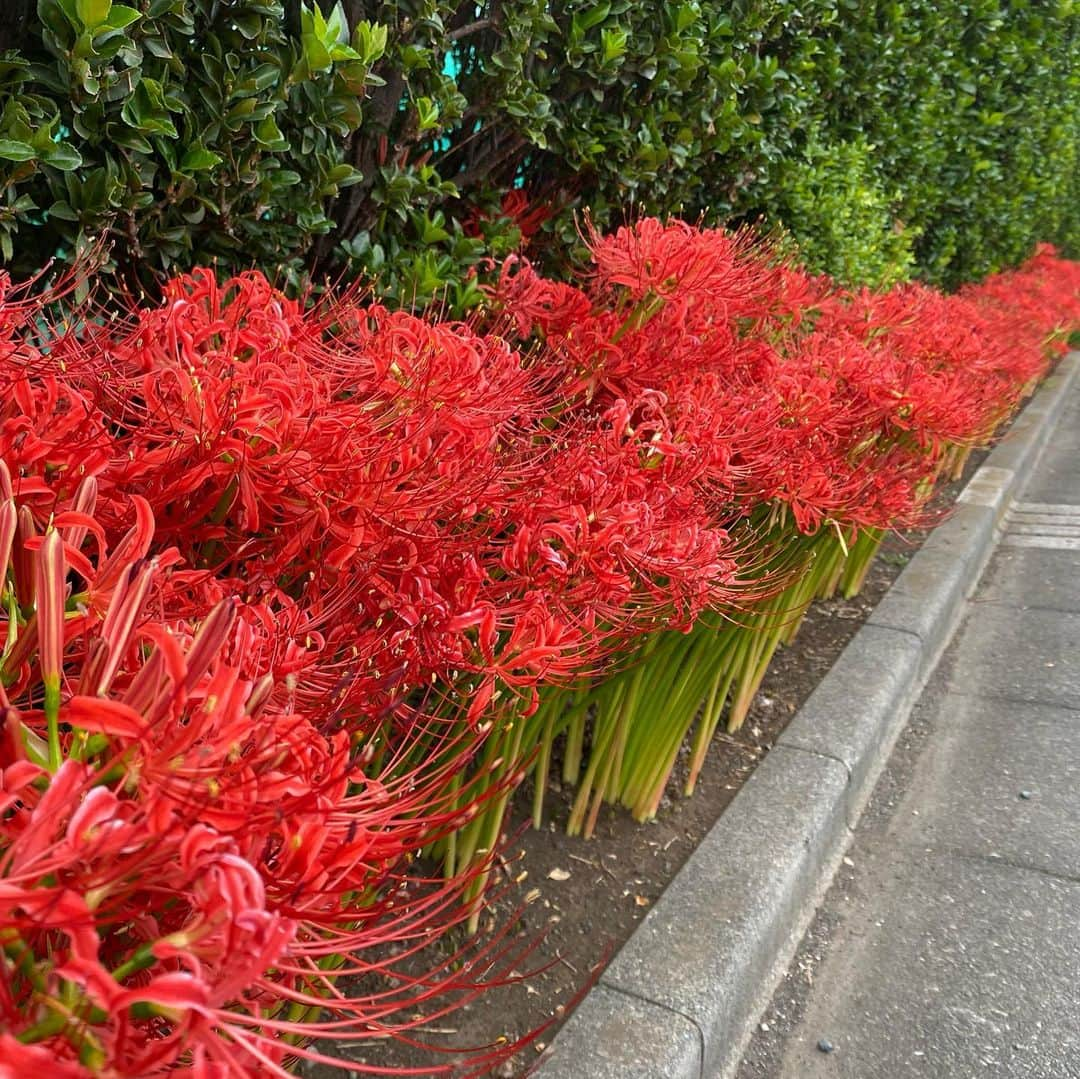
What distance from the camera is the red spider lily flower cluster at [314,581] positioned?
59 centimetres

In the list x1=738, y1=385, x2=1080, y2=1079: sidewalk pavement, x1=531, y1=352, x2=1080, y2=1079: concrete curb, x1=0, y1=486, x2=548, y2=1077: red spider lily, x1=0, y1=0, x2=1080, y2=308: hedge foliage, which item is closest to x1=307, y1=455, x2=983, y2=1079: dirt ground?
x1=531, y1=352, x2=1080, y2=1079: concrete curb

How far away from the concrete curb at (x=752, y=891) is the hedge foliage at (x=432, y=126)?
169 centimetres

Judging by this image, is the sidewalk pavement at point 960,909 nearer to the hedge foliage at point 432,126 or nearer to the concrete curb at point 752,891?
the concrete curb at point 752,891

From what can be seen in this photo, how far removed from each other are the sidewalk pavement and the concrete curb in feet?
0.27

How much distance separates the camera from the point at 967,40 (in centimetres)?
746

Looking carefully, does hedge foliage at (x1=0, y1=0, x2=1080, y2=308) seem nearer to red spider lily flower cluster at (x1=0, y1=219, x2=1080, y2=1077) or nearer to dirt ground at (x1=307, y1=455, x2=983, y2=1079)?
red spider lily flower cluster at (x1=0, y1=219, x2=1080, y2=1077)

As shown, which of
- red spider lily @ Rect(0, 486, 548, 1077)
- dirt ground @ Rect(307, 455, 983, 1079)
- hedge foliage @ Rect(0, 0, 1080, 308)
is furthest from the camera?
hedge foliage @ Rect(0, 0, 1080, 308)

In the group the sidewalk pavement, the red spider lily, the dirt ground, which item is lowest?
the sidewalk pavement

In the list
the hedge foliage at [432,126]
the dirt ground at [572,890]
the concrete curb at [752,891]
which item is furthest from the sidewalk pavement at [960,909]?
the hedge foliage at [432,126]

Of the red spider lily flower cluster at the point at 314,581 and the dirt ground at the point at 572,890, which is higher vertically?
the red spider lily flower cluster at the point at 314,581

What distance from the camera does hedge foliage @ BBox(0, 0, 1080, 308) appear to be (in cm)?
203

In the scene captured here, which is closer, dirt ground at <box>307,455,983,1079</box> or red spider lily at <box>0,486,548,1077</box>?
red spider lily at <box>0,486,548,1077</box>

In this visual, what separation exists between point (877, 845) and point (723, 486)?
1374 millimetres

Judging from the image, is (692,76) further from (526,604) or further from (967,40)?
(967,40)
